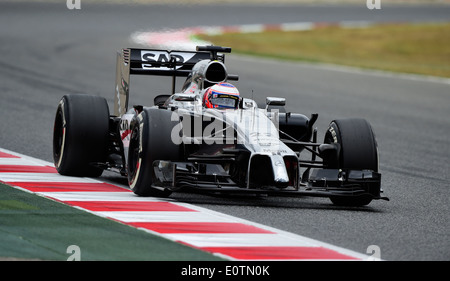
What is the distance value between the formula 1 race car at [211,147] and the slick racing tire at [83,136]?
0.04 feet

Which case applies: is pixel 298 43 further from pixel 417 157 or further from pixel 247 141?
pixel 247 141

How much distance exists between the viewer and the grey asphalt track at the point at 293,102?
336 inches

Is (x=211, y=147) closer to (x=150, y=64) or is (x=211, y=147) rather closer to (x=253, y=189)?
(x=253, y=189)

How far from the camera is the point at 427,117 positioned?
19312mm

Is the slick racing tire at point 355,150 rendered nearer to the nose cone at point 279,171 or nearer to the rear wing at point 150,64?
the nose cone at point 279,171

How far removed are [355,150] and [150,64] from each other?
10.1ft

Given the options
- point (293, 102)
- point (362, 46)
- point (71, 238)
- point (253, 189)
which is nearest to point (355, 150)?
point (253, 189)

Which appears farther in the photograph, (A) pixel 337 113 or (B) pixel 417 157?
(A) pixel 337 113

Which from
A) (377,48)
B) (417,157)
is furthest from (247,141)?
(377,48)

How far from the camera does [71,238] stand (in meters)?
7.21

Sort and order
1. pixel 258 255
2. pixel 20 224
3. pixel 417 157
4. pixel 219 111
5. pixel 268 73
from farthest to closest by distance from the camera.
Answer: pixel 268 73
pixel 417 157
pixel 219 111
pixel 20 224
pixel 258 255

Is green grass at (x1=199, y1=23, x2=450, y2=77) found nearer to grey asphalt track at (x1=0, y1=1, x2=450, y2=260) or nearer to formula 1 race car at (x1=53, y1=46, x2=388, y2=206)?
grey asphalt track at (x1=0, y1=1, x2=450, y2=260)

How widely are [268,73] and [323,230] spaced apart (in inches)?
654

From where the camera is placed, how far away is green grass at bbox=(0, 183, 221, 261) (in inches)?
265
